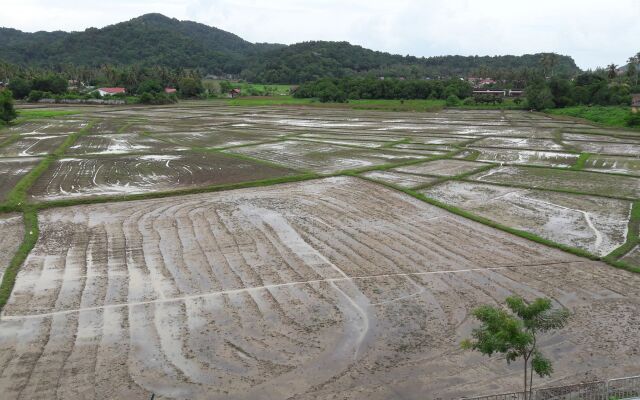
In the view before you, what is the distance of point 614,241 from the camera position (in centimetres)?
1656

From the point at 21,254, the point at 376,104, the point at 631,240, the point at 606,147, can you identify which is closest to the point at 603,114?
the point at 606,147

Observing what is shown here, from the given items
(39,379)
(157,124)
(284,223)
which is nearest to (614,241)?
(284,223)

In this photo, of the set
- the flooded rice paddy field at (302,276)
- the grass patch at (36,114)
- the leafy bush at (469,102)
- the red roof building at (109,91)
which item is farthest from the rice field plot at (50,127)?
the leafy bush at (469,102)

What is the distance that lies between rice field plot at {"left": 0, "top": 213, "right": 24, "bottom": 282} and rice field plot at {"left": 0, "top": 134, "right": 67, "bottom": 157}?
53.3 feet

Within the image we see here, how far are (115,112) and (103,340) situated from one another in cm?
6554

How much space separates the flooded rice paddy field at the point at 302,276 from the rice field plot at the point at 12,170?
8.5 inches

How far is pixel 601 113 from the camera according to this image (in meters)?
57.8

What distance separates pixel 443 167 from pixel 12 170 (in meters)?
23.6

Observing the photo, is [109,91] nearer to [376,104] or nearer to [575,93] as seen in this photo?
[376,104]

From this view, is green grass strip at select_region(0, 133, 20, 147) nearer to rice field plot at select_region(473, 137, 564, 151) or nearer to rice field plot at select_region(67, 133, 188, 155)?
rice field plot at select_region(67, 133, 188, 155)

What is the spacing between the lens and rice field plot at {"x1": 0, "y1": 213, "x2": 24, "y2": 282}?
1485cm

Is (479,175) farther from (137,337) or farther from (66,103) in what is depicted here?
(66,103)

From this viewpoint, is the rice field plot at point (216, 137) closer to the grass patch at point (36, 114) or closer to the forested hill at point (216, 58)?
the grass patch at point (36, 114)

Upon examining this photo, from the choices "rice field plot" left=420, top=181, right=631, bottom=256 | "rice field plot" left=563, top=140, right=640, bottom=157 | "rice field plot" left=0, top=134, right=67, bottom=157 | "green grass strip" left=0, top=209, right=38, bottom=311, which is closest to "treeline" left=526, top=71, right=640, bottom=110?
"rice field plot" left=563, top=140, right=640, bottom=157
